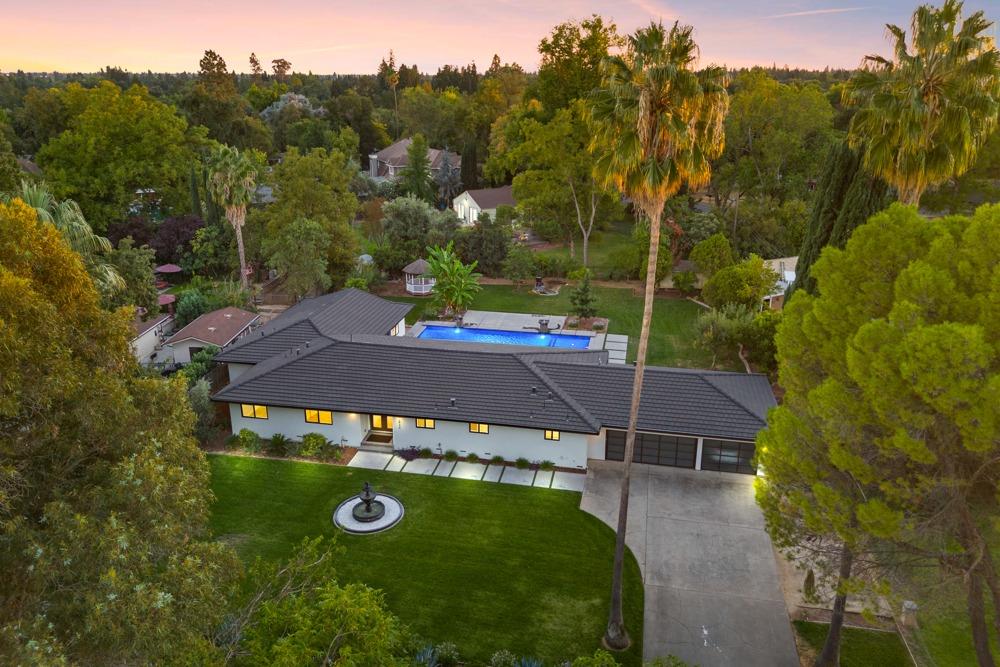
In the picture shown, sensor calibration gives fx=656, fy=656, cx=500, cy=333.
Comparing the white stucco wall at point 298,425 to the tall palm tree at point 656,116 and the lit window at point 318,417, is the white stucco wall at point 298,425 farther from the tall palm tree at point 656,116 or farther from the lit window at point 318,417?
the tall palm tree at point 656,116

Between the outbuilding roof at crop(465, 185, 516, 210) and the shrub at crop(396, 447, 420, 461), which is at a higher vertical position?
the outbuilding roof at crop(465, 185, 516, 210)

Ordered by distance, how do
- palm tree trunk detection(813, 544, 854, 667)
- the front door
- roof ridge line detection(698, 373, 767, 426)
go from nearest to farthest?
palm tree trunk detection(813, 544, 854, 667)
roof ridge line detection(698, 373, 767, 426)
the front door

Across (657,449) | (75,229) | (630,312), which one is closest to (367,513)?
(657,449)

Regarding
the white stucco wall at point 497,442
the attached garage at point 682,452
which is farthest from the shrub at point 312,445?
the attached garage at point 682,452

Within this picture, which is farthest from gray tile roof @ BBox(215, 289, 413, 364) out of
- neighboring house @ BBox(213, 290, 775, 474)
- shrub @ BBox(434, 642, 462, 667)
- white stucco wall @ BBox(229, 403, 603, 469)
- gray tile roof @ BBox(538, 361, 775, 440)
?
shrub @ BBox(434, 642, 462, 667)

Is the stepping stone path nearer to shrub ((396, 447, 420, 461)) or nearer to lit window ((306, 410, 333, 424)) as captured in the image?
shrub ((396, 447, 420, 461))

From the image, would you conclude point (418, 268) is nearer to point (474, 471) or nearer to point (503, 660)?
point (474, 471)

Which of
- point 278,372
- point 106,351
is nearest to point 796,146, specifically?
point 278,372
